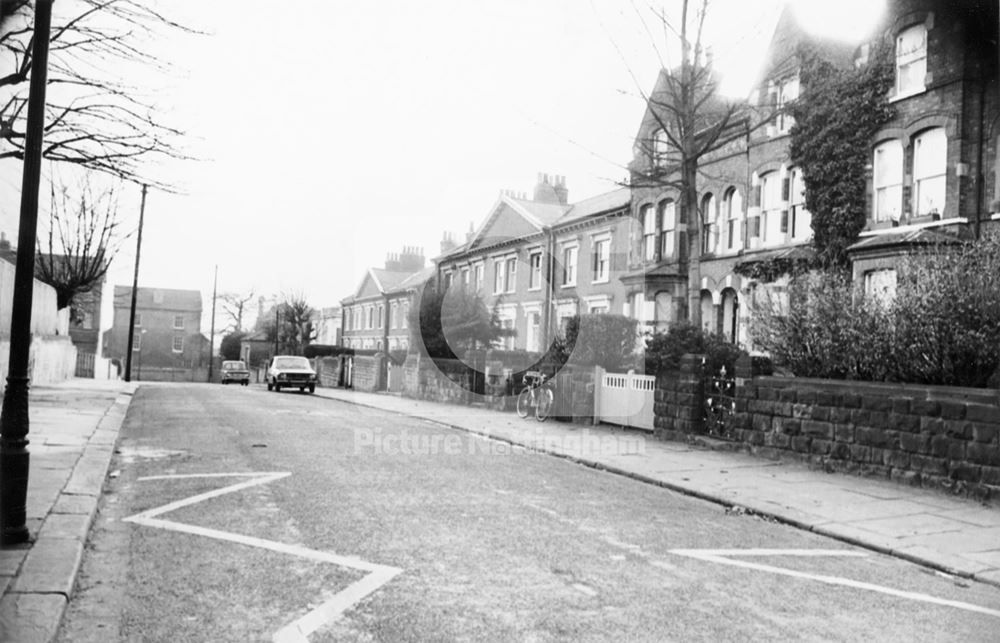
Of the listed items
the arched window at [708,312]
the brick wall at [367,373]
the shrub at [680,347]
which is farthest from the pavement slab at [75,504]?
the brick wall at [367,373]

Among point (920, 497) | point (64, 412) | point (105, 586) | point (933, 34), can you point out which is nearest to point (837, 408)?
point (920, 497)

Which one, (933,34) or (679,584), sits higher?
(933,34)

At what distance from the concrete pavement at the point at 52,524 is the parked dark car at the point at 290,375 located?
65.2 feet

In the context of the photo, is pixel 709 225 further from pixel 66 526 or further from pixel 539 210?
pixel 66 526

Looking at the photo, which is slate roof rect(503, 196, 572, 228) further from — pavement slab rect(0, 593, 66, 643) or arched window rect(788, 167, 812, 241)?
pavement slab rect(0, 593, 66, 643)

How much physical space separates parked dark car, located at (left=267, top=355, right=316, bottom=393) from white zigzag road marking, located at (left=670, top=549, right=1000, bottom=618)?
29341 mm

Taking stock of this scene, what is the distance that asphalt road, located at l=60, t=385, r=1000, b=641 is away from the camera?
4.31 m

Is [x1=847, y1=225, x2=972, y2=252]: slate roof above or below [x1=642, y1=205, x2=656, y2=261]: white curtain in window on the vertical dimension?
below

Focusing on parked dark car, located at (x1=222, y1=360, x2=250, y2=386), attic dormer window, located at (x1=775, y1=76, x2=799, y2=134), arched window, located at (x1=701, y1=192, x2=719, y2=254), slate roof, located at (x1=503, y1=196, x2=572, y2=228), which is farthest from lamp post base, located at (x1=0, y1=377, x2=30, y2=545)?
parked dark car, located at (x1=222, y1=360, x2=250, y2=386)

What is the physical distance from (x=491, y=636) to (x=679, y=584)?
69.0 inches

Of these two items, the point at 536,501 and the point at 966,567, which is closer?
the point at 966,567

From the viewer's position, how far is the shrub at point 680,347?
49.9 feet

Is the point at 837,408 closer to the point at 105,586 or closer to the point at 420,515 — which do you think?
the point at 420,515

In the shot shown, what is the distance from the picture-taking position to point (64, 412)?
1580 centimetres
